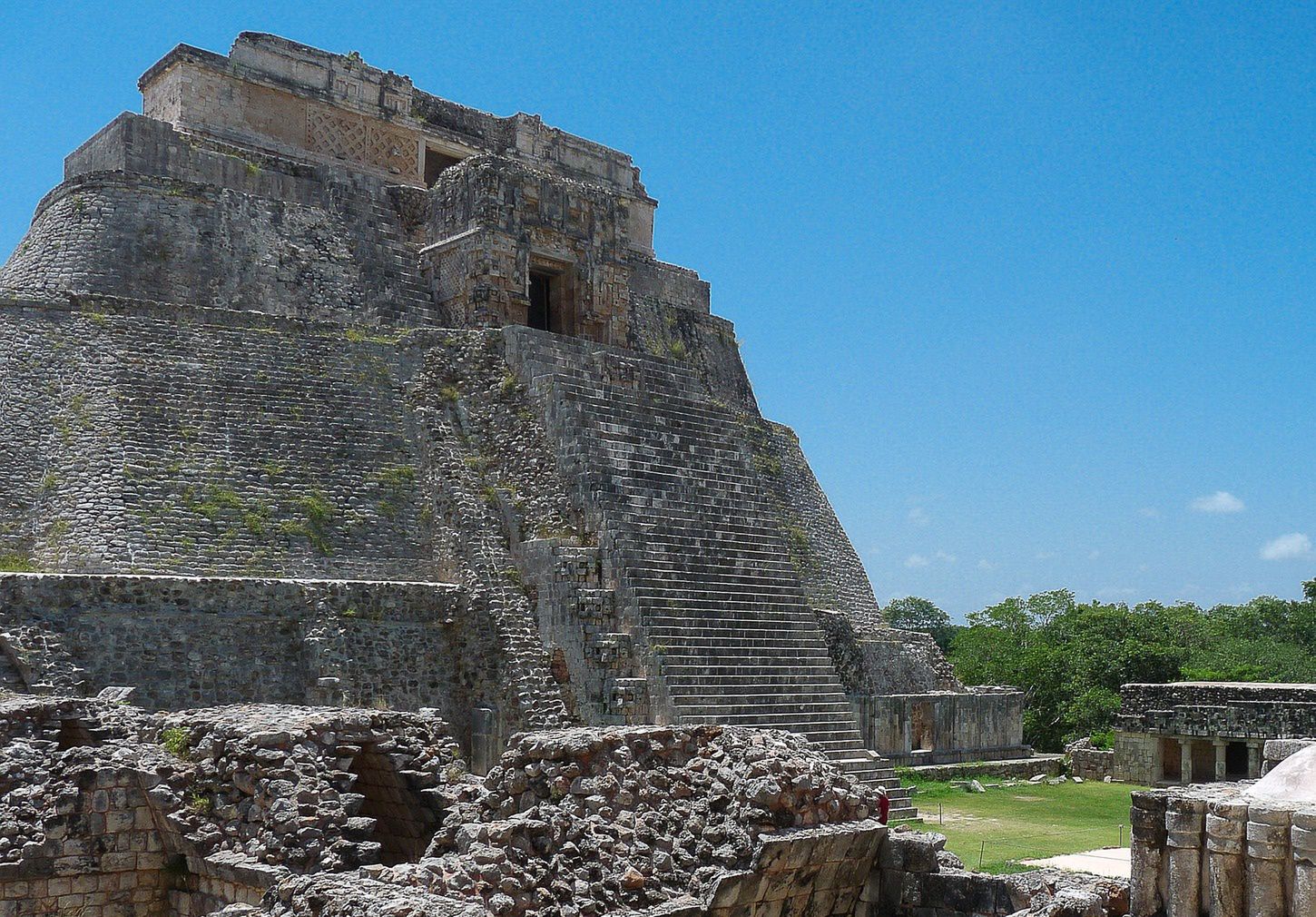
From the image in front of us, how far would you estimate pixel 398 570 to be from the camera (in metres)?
15.2

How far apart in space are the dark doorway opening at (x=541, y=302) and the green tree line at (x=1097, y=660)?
38.1 feet

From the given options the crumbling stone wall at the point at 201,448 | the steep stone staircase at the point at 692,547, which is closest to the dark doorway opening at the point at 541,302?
the steep stone staircase at the point at 692,547

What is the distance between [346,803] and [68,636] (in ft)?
17.2

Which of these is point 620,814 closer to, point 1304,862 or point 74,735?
point 1304,862

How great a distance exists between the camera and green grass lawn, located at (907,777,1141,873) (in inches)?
503

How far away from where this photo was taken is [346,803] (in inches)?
328

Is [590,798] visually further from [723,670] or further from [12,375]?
[12,375]

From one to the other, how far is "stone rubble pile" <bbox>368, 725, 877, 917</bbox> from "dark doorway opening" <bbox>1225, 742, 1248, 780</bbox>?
554 inches

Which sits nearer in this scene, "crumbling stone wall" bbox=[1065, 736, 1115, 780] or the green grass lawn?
the green grass lawn

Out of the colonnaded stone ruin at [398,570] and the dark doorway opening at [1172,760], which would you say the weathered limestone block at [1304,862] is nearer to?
the colonnaded stone ruin at [398,570]

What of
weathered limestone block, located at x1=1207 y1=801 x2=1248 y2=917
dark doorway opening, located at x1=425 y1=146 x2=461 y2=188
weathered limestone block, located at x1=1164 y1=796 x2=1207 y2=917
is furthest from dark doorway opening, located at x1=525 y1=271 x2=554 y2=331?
weathered limestone block, located at x1=1207 y1=801 x2=1248 y2=917

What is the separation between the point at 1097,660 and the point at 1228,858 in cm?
2045

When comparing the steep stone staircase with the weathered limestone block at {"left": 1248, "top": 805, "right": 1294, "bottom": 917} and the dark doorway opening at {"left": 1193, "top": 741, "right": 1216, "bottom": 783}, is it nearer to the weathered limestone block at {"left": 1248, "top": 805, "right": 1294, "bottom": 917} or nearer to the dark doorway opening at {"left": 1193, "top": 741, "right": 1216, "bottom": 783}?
the dark doorway opening at {"left": 1193, "top": 741, "right": 1216, "bottom": 783}

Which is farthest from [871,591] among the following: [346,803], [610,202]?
[346,803]
